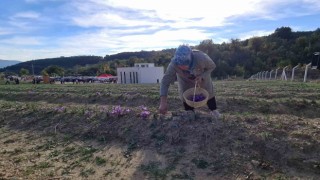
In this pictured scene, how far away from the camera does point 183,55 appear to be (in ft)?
18.1

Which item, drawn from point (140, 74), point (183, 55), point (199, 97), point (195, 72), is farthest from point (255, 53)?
point (183, 55)

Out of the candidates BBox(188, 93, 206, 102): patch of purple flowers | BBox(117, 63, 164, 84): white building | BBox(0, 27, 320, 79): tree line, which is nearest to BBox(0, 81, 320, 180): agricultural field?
BBox(188, 93, 206, 102): patch of purple flowers

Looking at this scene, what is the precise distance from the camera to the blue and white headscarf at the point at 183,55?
551 centimetres

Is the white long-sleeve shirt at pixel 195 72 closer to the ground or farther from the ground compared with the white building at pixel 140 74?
farther from the ground

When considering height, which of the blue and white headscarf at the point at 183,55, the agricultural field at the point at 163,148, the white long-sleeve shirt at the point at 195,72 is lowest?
the agricultural field at the point at 163,148

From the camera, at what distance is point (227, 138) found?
5.48 m

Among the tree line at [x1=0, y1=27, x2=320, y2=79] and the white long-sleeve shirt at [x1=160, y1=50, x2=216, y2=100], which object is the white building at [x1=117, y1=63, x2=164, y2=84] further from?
the white long-sleeve shirt at [x1=160, y1=50, x2=216, y2=100]

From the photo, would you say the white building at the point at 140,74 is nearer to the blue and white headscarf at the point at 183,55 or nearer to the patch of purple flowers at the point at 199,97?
the patch of purple flowers at the point at 199,97

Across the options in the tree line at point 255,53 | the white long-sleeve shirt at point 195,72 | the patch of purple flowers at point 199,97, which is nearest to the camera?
the white long-sleeve shirt at point 195,72

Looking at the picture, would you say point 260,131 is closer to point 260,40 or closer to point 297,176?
point 297,176

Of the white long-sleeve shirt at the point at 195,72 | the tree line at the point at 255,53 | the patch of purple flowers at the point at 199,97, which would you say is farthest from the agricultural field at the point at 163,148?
the tree line at the point at 255,53

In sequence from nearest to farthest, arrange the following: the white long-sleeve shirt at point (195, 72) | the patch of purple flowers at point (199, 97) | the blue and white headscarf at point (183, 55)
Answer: the blue and white headscarf at point (183, 55) → the white long-sleeve shirt at point (195, 72) → the patch of purple flowers at point (199, 97)

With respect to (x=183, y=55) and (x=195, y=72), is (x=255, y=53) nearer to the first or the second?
(x=195, y=72)

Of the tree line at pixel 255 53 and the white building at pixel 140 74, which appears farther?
the tree line at pixel 255 53
